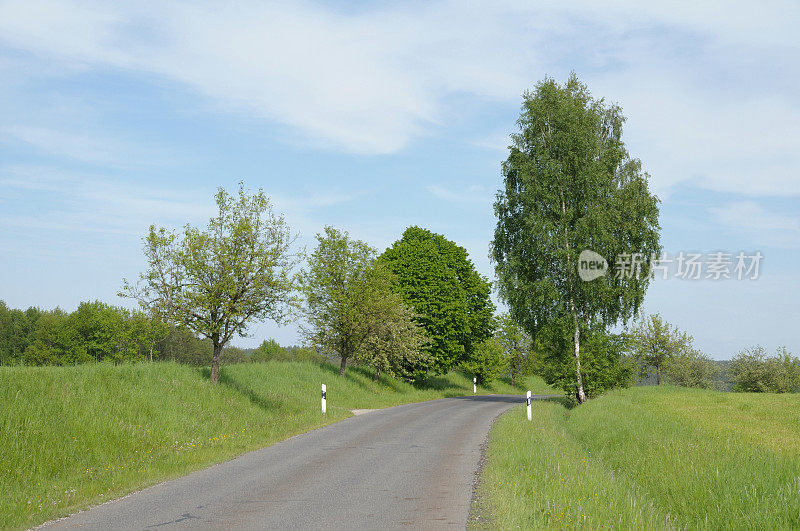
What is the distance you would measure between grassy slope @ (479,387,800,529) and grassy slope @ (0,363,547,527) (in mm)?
6746

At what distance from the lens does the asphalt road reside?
790cm

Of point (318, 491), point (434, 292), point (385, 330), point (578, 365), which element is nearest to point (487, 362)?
point (434, 292)

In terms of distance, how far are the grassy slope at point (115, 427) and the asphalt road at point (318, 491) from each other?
91cm

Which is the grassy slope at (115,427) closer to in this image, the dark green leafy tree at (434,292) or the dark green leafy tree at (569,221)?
the dark green leafy tree at (569,221)

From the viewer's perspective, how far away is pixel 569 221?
31938 mm

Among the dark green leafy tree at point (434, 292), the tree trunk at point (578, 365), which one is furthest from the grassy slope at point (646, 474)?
the dark green leafy tree at point (434, 292)

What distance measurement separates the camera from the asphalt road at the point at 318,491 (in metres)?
7.90

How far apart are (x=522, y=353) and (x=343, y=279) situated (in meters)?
38.3

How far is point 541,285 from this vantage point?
3117 centimetres

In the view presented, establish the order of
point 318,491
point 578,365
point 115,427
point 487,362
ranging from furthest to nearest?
point 487,362
point 578,365
point 115,427
point 318,491

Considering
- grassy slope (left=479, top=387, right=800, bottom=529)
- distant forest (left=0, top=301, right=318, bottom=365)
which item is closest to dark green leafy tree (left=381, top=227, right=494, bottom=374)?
grassy slope (left=479, top=387, right=800, bottom=529)

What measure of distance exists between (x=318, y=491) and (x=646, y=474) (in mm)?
7297

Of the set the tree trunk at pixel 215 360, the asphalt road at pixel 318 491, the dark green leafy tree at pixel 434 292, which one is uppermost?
the dark green leafy tree at pixel 434 292

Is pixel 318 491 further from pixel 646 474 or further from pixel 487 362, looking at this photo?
pixel 487 362
